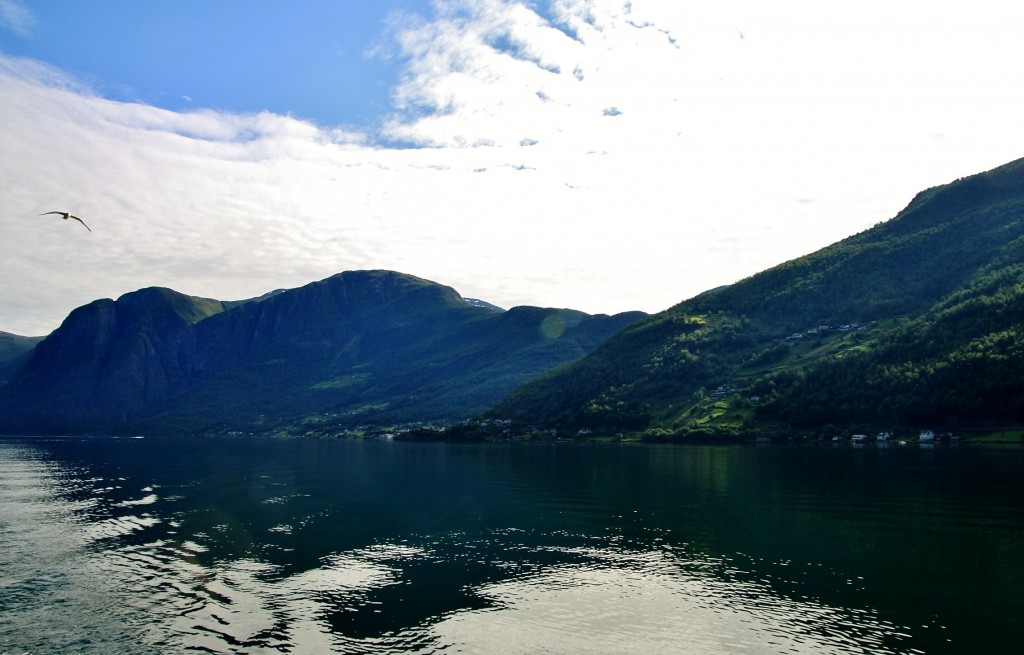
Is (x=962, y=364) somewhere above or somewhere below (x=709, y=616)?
above

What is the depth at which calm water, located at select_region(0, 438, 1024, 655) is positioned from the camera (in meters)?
34.4

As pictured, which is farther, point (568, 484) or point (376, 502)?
point (568, 484)

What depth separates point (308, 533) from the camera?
64688mm

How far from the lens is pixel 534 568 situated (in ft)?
160

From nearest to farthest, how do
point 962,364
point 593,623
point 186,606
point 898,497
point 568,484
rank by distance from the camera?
point 593,623, point 186,606, point 898,497, point 568,484, point 962,364

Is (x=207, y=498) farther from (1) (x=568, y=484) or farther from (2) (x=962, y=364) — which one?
(2) (x=962, y=364)

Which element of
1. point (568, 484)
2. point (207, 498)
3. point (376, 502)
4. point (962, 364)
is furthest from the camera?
point (962, 364)

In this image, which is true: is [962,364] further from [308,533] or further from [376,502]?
[308,533]

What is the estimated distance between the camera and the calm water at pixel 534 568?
34438 millimetres

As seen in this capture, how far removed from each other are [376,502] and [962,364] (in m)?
173

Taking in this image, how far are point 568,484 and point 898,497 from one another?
46869mm

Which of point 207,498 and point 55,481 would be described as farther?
point 55,481

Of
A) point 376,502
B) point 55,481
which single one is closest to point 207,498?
point 376,502

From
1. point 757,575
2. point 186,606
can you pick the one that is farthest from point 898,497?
point 186,606
